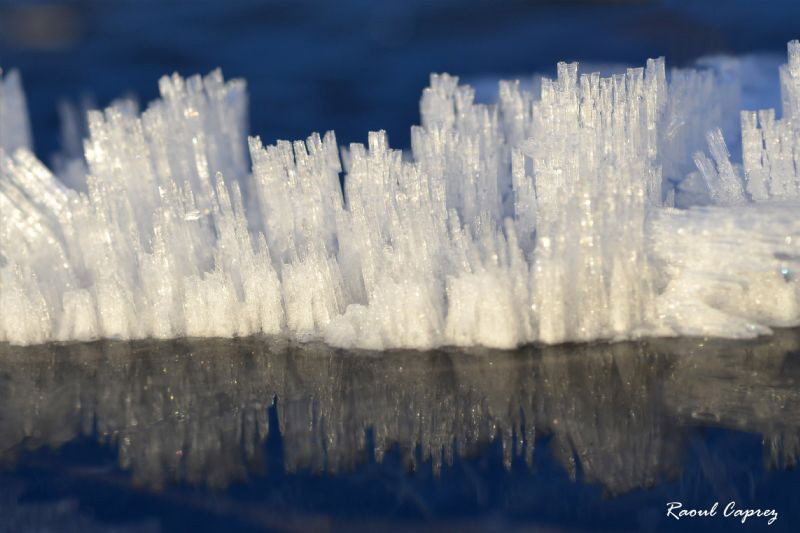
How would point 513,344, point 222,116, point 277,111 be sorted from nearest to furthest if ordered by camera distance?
point 513,344 → point 222,116 → point 277,111

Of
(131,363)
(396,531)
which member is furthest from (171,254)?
(396,531)

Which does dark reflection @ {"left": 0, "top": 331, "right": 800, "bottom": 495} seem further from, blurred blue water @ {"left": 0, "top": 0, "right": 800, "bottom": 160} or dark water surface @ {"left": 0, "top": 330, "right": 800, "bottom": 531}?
blurred blue water @ {"left": 0, "top": 0, "right": 800, "bottom": 160}

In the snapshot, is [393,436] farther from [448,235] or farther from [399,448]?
[448,235]

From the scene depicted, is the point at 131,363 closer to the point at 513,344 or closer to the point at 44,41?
the point at 513,344

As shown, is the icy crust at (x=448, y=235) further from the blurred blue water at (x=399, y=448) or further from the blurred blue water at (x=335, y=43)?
the blurred blue water at (x=335, y=43)

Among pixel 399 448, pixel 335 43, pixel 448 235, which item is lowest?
pixel 399 448

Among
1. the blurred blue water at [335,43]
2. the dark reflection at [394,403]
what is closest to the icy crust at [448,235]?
the dark reflection at [394,403]

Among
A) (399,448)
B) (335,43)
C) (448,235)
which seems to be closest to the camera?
(399,448)

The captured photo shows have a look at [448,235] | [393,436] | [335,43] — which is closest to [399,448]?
[393,436]
